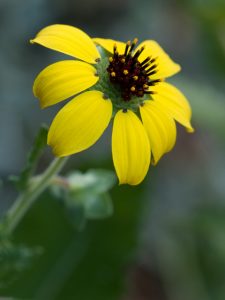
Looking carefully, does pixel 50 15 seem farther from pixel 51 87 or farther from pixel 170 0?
pixel 51 87

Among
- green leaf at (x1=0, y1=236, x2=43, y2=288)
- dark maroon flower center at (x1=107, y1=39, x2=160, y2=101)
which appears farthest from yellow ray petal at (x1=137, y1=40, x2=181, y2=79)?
green leaf at (x1=0, y1=236, x2=43, y2=288)

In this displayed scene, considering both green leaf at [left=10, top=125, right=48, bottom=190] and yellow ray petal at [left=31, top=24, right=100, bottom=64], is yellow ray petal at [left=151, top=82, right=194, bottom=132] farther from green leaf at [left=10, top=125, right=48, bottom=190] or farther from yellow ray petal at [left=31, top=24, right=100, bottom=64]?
green leaf at [left=10, top=125, right=48, bottom=190]

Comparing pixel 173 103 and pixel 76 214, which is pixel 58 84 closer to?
pixel 173 103

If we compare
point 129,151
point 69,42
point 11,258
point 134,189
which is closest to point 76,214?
point 11,258

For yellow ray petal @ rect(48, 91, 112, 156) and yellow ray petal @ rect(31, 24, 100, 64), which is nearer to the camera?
yellow ray petal @ rect(48, 91, 112, 156)

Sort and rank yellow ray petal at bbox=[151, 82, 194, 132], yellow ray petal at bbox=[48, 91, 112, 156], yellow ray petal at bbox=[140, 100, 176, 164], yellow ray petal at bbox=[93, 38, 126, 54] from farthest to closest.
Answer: yellow ray petal at bbox=[93, 38, 126, 54] → yellow ray petal at bbox=[151, 82, 194, 132] → yellow ray petal at bbox=[140, 100, 176, 164] → yellow ray petal at bbox=[48, 91, 112, 156]

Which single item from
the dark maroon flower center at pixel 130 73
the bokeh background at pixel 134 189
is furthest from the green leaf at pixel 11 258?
the bokeh background at pixel 134 189
